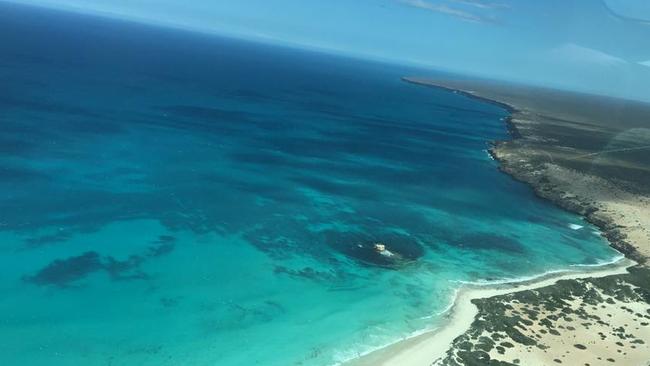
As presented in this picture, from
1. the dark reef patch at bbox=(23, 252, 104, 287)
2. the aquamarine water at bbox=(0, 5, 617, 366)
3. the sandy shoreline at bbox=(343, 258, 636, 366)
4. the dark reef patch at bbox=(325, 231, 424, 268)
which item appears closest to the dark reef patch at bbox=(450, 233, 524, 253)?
the aquamarine water at bbox=(0, 5, 617, 366)

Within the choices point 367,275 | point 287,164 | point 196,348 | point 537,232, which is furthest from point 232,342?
point 287,164

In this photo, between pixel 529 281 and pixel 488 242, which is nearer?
pixel 529 281

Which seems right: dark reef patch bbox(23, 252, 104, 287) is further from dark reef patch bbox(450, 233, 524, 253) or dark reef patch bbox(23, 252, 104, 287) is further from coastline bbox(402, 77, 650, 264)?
coastline bbox(402, 77, 650, 264)

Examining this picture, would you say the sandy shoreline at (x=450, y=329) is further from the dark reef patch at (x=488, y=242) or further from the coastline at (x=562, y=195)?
the coastline at (x=562, y=195)

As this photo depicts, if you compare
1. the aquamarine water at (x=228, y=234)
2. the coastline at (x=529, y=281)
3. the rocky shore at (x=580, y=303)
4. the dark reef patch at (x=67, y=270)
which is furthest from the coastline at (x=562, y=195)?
the dark reef patch at (x=67, y=270)

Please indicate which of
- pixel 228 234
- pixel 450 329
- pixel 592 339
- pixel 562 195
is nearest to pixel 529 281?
pixel 592 339

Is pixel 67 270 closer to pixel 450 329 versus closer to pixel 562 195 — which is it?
pixel 450 329

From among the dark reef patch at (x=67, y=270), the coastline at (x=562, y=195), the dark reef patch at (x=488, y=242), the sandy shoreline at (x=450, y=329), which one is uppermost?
the coastline at (x=562, y=195)
